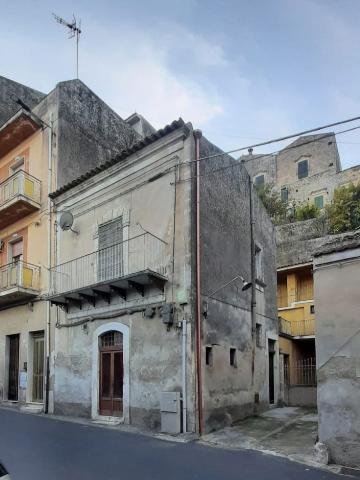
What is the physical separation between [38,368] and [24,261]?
3731mm

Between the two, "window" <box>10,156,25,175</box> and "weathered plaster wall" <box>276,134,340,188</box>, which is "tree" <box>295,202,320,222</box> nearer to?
"weathered plaster wall" <box>276,134,340,188</box>

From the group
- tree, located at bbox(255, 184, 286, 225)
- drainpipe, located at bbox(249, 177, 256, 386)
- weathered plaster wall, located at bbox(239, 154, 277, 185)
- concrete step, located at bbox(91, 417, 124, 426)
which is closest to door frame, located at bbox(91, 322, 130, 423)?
concrete step, located at bbox(91, 417, 124, 426)

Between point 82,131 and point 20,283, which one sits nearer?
point 20,283

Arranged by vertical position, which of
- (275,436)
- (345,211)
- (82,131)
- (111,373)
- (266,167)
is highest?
(266,167)

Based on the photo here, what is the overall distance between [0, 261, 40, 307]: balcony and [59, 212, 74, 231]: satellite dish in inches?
87.8

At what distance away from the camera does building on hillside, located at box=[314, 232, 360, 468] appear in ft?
24.7

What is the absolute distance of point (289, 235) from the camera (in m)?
27.5

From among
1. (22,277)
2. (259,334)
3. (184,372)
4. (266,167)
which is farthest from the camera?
(266,167)

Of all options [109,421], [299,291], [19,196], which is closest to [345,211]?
[299,291]

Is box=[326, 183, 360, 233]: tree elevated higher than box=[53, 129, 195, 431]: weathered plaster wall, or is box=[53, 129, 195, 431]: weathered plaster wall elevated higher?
box=[326, 183, 360, 233]: tree

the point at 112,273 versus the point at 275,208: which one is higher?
the point at 275,208

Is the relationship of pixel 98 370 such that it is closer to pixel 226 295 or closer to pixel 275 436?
pixel 226 295

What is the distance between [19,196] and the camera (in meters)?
16.3

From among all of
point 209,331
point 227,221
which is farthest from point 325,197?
point 209,331
